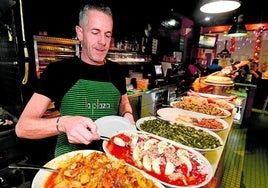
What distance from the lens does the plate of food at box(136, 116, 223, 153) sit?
5.09 ft

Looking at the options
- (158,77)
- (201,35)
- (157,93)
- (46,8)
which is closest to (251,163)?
(157,93)

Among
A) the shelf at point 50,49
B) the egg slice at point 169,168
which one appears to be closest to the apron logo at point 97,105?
the egg slice at point 169,168

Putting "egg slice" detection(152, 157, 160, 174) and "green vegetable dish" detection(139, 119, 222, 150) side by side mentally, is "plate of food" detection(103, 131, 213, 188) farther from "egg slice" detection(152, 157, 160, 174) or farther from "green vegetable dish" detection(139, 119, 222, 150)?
"green vegetable dish" detection(139, 119, 222, 150)

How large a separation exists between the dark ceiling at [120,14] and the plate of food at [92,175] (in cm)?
253

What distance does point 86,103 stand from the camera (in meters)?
1.68

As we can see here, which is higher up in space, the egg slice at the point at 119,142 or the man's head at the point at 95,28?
the man's head at the point at 95,28

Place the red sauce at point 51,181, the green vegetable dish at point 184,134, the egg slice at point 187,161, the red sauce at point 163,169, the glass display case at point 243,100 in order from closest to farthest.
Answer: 1. the red sauce at point 51,181
2. the red sauce at point 163,169
3. the egg slice at point 187,161
4. the green vegetable dish at point 184,134
5. the glass display case at point 243,100

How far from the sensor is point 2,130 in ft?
8.20

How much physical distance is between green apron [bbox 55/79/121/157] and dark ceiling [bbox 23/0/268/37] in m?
1.87

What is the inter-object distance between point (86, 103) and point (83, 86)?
0.16m

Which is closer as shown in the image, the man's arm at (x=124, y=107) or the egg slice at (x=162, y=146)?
the egg slice at (x=162, y=146)

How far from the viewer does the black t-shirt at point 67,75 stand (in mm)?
1525

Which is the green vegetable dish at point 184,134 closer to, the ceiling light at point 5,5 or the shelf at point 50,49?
the shelf at point 50,49

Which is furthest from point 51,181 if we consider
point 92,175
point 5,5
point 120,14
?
point 120,14
